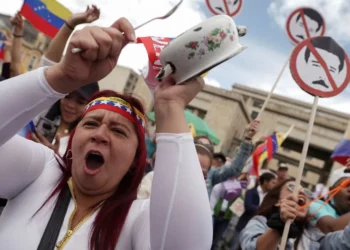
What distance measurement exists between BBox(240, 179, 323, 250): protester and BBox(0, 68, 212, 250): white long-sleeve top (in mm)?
1078

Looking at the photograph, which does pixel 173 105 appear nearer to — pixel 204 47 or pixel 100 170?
pixel 204 47

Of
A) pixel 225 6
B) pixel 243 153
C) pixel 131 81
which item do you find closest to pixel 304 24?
pixel 225 6

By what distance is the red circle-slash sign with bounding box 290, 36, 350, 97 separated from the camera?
7.61 feet

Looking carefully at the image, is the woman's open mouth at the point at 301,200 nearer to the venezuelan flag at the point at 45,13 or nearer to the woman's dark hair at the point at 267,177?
the venezuelan flag at the point at 45,13

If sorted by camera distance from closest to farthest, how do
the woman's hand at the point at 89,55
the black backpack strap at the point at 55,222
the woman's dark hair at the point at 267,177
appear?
the woman's hand at the point at 89,55 < the black backpack strap at the point at 55,222 < the woman's dark hair at the point at 267,177

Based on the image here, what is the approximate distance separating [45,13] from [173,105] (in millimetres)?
2997

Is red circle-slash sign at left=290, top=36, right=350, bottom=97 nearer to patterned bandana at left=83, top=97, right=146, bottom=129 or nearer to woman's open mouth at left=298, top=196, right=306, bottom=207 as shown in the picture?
woman's open mouth at left=298, top=196, right=306, bottom=207

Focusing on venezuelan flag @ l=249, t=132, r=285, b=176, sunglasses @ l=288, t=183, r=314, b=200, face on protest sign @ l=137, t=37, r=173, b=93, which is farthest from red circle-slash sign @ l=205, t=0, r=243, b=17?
venezuelan flag @ l=249, t=132, r=285, b=176

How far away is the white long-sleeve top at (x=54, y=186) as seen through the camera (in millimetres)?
866

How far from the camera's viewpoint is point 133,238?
3.80ft

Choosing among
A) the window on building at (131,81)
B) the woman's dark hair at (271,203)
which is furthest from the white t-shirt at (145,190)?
the window on building at (131,81)

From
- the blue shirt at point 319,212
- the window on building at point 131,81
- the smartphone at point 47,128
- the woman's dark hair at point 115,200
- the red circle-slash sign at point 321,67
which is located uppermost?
the red circle-slash sign at point 321,67

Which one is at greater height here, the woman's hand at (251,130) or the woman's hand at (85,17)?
the woman's hand at (85,17)

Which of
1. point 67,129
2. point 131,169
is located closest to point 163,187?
point 131,169
